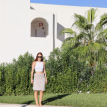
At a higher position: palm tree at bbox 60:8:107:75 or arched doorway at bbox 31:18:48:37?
arched doorway at bbox 31:18:48:37

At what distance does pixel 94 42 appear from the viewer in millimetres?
16375

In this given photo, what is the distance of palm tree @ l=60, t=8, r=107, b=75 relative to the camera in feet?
50.3

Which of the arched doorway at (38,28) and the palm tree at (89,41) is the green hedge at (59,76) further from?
the arched doorway at (38,28)

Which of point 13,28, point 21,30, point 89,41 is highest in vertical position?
point 13,28

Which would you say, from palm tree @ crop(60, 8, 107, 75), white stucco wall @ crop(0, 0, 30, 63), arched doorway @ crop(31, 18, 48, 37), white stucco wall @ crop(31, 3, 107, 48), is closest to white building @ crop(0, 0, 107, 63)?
white stucco wall @ crop(0, 0, 30, 63)

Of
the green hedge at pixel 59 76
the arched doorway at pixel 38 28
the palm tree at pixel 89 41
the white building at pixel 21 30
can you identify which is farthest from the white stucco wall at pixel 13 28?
the green hedge at pixel 59 76

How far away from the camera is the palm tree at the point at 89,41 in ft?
50.3

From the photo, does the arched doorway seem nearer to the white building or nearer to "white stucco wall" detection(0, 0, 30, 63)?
the white building

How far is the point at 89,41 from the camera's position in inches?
658

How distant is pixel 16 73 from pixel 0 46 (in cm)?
611

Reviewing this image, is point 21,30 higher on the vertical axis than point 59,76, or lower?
higher

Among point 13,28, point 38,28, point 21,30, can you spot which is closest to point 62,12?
point 38,28

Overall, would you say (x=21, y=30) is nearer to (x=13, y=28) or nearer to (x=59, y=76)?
(x=13, y=28)

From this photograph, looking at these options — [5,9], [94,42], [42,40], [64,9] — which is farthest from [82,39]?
[5,9]
